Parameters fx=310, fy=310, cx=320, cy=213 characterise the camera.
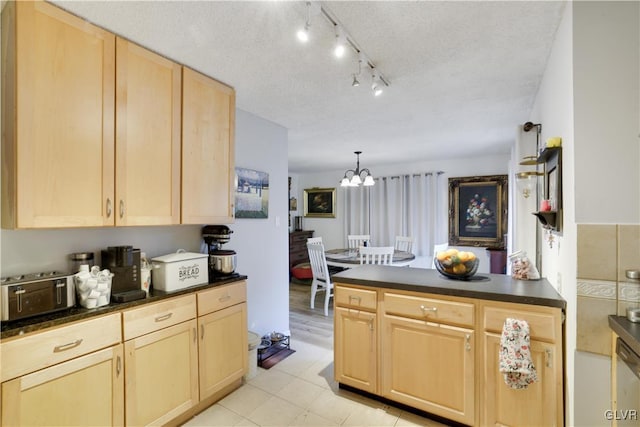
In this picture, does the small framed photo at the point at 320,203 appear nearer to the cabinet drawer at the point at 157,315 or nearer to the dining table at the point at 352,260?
the dining table at the point at 352,260

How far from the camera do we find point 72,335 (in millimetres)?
1471

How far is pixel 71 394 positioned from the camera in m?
1.47

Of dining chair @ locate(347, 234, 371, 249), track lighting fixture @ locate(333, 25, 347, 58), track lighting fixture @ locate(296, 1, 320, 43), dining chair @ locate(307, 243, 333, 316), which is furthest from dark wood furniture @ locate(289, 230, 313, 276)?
track lighting fixture @ locate(296, 1, 320, 43)

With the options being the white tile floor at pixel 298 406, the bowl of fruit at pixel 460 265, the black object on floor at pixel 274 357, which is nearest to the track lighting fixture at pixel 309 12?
the bowl of fruit at pixel 460 265

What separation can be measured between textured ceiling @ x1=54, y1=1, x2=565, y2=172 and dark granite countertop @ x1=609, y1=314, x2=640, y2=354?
1.38m

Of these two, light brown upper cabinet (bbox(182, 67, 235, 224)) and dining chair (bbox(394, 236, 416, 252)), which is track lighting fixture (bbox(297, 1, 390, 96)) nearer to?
light brown upper cabinet (bbox(182, 67, 235, 224))

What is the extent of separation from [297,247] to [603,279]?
5496 millimetres

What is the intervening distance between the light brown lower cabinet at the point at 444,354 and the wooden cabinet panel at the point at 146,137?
1363mm

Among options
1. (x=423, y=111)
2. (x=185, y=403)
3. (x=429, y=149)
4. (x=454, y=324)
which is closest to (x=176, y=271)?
(x=185, y=403)

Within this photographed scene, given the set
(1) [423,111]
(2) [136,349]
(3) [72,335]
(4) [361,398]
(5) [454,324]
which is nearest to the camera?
(3) [72,335]

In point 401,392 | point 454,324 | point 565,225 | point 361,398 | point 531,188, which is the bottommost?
point 361,398

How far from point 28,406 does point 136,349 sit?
0.46 meters

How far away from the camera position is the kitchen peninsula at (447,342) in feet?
5.26

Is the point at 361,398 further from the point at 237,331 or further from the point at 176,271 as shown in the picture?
the point at 176,271
